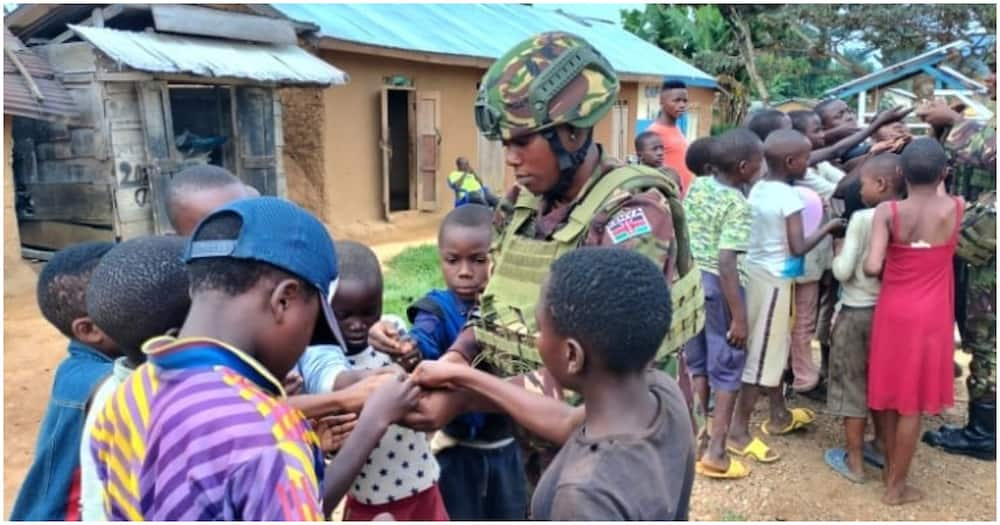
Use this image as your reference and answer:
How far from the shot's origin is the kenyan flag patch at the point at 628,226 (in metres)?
1.78

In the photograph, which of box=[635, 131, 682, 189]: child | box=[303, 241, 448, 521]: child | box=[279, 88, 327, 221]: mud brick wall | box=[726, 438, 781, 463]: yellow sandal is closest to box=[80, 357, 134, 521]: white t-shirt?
box=[303, 241, 448, 521]: child

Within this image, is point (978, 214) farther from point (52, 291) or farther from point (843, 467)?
point (52, 291)

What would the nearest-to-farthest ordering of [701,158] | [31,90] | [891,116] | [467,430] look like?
[467,430], [701,158], [891,116], [31,90]

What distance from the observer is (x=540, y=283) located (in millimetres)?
1897

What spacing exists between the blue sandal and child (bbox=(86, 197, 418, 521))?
11.1ft

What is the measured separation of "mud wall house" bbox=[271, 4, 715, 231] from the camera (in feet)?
33.0

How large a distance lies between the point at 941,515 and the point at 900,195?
1487 millimetres

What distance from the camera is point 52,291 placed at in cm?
197

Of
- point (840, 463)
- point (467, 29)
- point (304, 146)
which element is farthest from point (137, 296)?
point (467, 29)

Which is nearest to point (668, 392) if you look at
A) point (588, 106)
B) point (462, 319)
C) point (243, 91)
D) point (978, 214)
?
point (588, 106)

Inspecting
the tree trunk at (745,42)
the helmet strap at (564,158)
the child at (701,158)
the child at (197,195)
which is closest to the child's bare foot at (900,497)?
the child at (701,158)

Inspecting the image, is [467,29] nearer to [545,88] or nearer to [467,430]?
[467,430]

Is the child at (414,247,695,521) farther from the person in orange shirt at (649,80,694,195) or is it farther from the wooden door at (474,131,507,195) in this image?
the wooden door at (474,131,507,195)

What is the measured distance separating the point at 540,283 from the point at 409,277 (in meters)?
6.44
